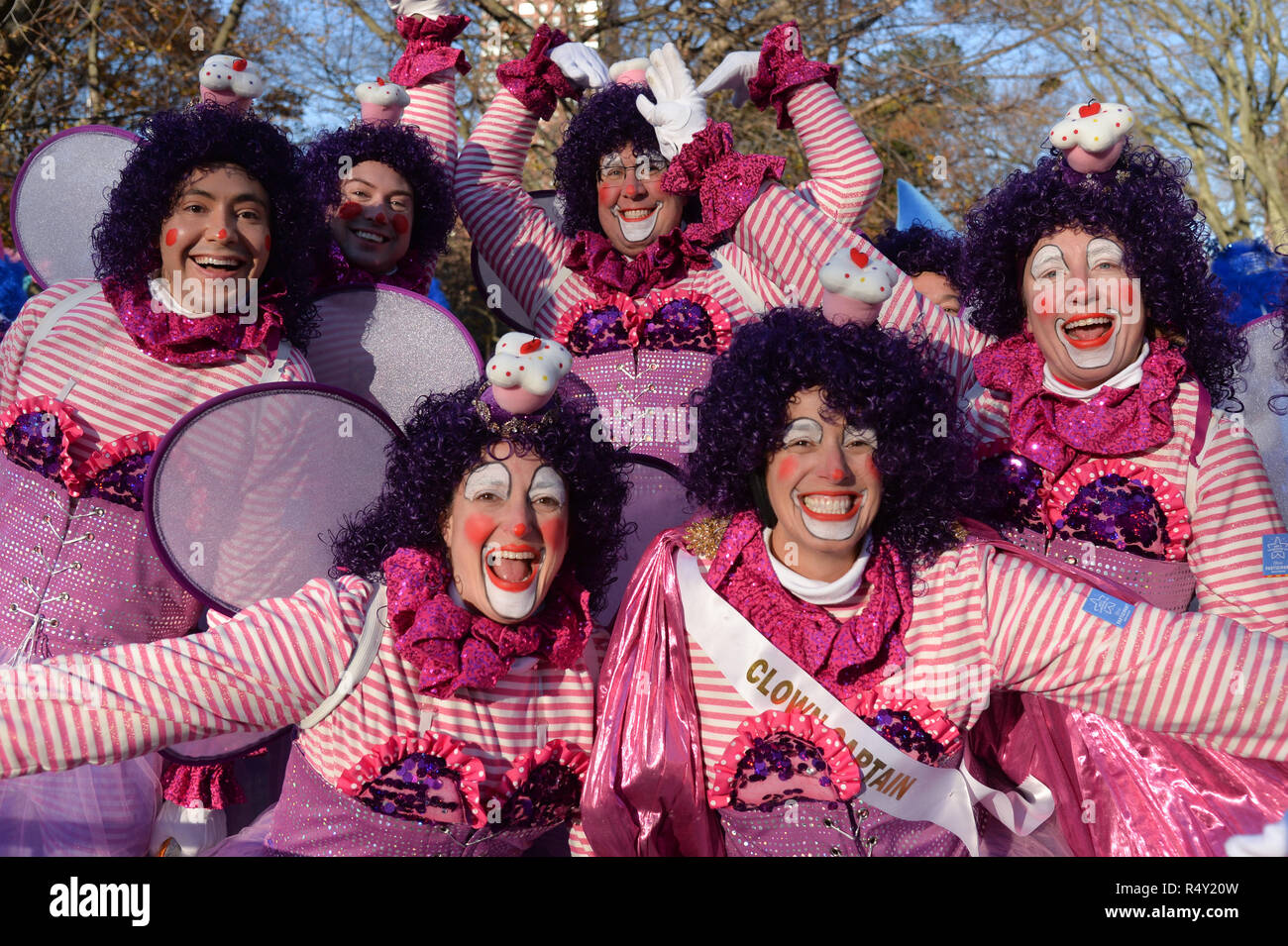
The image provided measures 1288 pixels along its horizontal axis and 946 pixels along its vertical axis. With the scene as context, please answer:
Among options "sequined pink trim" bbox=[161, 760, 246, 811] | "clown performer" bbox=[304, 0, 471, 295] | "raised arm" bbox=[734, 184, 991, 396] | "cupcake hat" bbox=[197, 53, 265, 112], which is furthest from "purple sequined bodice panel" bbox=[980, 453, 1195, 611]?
"cupcake hat" bbox=[197, 53, 265, 112]

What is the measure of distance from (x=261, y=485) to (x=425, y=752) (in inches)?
37.5

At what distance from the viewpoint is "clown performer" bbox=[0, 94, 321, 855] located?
3.53m

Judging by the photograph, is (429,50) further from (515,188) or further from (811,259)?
(811,259)

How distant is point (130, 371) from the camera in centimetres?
360

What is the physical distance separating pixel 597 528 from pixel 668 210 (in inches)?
61.2

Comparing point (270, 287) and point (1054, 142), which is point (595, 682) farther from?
point (1054, 142)

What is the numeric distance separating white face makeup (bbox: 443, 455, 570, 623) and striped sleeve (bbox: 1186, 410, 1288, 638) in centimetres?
161

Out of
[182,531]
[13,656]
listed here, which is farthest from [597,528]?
[13,656]

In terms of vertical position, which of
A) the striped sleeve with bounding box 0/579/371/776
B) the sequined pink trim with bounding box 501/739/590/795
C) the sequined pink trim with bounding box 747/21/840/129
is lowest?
the sequined pink trim with bounding box 501/739/590/795

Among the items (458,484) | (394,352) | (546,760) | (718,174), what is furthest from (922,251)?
(546,760)

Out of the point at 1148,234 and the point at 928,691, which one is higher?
the point at 1148,234

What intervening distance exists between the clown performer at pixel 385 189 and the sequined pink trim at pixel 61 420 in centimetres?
103

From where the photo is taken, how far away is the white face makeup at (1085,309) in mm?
3457

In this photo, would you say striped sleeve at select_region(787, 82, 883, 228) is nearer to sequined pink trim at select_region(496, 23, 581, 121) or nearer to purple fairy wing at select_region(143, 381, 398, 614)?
sequined pink trim at select_region(496, 23, 581, 121)
